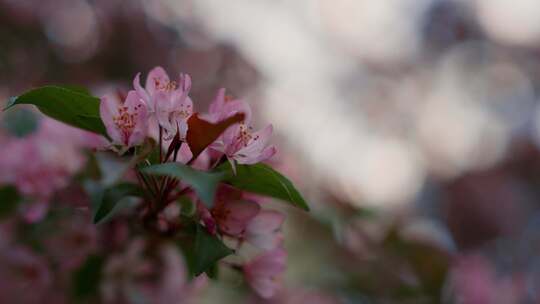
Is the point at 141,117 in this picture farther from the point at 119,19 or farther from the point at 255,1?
the point at 255,1

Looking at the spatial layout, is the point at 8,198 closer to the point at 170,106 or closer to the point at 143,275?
the point at 143,275

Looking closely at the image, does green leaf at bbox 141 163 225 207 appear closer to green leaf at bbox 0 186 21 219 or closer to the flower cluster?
the flower cluster

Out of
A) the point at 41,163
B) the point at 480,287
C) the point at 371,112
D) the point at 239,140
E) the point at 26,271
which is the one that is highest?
the point at 371,112


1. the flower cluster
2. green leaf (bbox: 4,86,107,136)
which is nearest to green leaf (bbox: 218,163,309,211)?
the flower cluster

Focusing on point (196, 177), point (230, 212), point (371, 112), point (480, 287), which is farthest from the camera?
point (371, 112)

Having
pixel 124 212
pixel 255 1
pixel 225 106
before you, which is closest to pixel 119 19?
pixel 255 1

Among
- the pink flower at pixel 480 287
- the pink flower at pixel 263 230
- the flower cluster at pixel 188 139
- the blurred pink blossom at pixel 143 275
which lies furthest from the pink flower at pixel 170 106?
the pink flower at pixel 480 287

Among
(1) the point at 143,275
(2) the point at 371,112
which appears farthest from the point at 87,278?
(2) the point at 371,112

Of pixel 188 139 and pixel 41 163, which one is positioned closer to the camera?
pixel 188 139
